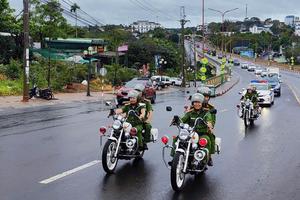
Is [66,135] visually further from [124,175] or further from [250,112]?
[250,112]

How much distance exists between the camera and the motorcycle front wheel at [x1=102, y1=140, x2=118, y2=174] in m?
9.40

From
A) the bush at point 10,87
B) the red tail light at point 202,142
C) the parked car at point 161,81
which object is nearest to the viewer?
the red tail light at point 202,142

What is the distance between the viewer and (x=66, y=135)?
15258mm

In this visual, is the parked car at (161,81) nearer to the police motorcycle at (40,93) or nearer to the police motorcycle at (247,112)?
the police motorcycle at (40,93)

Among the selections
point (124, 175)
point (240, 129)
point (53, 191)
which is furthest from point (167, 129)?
point (53, 191)

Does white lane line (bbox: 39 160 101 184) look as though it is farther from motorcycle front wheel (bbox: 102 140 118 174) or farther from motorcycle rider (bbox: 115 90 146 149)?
motorcycle rider (bbox: 115 90 146 149)

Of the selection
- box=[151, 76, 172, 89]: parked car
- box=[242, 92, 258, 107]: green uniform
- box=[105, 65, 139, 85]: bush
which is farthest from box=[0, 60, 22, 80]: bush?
box=[242, 92, 258, 107]: green uniform

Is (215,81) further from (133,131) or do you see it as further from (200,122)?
(200,122)

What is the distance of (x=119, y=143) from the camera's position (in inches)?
384

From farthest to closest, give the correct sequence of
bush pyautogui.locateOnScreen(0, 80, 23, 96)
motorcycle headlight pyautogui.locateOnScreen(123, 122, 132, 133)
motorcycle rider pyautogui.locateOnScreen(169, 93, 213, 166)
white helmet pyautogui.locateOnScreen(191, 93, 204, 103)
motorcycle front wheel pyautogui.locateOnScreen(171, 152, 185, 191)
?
bush pyautogui.locateOnScreen(0, 80, 23, 96)
motorcycle headlight pyautogui.locateOnScreen(123, 122, 132, 133)
white helmet pyautogui.locateOnScreen(191, 93, 204, 103)
motorcycle rider pyautogui.locateOnScreen(169, 93, 213, 166)
motorcycle front wheel pyautogui.locateOnScreen(171, 152, 185, 191)

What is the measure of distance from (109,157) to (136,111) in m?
1.29

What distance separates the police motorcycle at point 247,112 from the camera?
19003mm

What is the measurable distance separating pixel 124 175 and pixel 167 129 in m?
7.74

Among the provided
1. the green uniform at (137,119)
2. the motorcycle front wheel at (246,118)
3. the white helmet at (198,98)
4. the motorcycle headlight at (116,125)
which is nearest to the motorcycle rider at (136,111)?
the green uniform at (137,119)
